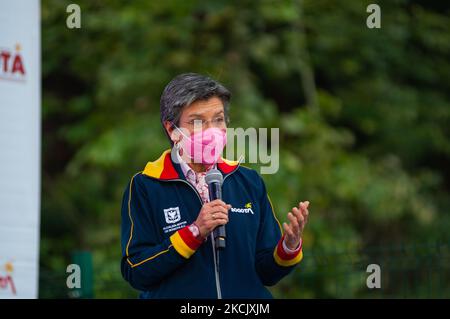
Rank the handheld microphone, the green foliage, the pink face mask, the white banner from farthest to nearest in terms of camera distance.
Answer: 1. the green foliage
2. the white banner
3. the pink face mask
4. the handheld microphone

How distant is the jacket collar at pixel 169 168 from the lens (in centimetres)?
355

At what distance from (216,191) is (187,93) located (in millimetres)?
403

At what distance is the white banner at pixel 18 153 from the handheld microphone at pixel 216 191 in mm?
2510

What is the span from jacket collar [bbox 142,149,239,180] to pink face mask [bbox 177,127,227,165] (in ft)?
0.26

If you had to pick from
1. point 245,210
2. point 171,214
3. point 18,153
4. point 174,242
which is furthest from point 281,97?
point 174,242

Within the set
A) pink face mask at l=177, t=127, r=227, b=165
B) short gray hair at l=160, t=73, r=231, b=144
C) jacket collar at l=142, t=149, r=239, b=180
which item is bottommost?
jacket collar at l=142, t=149, r=239, b=180

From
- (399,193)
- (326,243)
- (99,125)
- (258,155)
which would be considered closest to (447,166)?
(399,193)

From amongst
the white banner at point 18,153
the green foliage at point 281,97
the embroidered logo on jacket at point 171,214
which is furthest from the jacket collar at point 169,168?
the green foliage at point 281,97

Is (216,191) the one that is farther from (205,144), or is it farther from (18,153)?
(18,153)

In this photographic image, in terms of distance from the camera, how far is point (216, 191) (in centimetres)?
341

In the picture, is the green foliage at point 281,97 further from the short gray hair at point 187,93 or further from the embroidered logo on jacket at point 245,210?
the short gray hair at point 187,93

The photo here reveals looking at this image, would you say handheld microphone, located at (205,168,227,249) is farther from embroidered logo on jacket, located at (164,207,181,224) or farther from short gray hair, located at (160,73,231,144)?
short gray hair, located at (160,73,231,144)

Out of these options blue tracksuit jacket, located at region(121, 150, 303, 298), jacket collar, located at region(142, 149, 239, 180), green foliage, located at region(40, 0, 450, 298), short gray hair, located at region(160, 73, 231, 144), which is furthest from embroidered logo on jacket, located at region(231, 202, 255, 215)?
green foliage, located at region(40, 0, 450, 298)

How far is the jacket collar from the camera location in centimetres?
355
